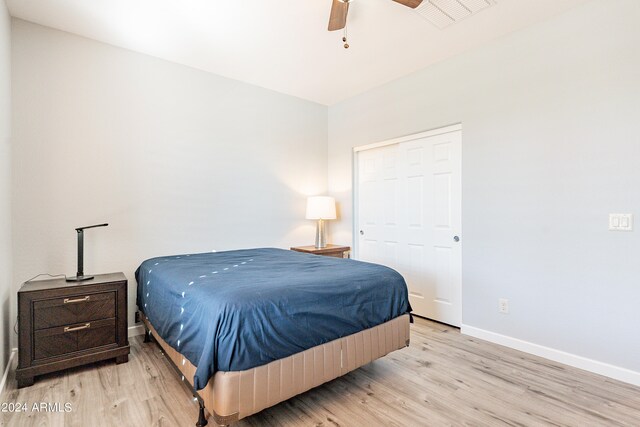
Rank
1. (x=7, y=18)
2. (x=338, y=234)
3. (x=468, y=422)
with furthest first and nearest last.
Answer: (x=338, y=234) < (x=7, y=18) < (x=468, y=422)

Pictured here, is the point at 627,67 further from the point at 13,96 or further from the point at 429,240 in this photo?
the point at 13,96

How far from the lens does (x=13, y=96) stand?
251 cm

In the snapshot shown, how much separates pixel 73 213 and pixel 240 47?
2.07 meters

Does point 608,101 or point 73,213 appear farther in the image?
point 73,213

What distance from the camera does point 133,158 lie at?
303 cm

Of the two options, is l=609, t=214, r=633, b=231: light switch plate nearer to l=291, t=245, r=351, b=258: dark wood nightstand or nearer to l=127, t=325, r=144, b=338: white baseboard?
l=291, t=245, r=351, b=258: dark wood nightstand

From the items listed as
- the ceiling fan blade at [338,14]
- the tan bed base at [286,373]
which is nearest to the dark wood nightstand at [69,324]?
the tan bed base at [286,373]

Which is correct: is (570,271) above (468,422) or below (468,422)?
above

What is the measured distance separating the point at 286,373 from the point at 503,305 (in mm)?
2114

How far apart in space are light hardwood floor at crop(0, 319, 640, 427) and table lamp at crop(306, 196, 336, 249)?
1.94 metres

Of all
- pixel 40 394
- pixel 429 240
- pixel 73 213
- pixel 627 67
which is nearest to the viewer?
pixel 40 394

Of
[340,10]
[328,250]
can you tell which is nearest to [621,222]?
[340,10]

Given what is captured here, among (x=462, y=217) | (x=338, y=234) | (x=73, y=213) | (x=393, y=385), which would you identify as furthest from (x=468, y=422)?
(x=73, y=213)

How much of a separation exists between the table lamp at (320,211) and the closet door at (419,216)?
44 cm
